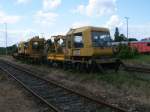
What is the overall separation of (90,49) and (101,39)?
1.18 meters

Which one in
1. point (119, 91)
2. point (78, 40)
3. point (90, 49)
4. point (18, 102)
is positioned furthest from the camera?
point (78, 40)

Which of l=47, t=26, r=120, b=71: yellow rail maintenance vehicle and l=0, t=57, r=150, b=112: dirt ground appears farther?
l=47, t=26, r=120, b=71: yellow rail maintenance vehicle

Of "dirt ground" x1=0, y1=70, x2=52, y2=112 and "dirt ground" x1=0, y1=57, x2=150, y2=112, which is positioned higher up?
"dirt ground" x1=0, y1=57, x2=150, y2=112

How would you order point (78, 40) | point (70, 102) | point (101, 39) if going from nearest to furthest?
point (70, 102)
point (101, 39)
point (78, 40)

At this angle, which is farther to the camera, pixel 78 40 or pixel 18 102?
pixel 78 40

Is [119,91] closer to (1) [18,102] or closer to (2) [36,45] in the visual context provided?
(1) [18,102]

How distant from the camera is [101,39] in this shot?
19.8m

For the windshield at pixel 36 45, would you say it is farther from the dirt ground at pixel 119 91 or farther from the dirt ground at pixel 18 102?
the dirt ground at pixel 18 102

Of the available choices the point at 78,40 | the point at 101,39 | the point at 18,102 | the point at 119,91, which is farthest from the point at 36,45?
the point at 18,102

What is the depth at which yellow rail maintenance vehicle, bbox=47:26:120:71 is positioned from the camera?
62.6 ft

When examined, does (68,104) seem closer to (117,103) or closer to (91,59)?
(117,103)

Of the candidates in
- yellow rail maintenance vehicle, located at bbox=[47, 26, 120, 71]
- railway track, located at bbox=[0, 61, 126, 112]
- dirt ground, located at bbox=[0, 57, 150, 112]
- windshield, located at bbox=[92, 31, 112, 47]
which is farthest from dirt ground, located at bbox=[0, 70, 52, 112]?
windshield, located at bbox=[92, 31, 112, 47]

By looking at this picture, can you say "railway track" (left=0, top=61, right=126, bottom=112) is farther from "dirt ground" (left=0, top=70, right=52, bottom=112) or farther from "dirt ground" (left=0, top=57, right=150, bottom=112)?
"dirt ground" (left=0, top=57, right=150, bottom=112)

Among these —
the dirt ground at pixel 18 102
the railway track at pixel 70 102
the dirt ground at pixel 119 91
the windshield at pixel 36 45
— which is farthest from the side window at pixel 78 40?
the windshield at pixel 36 45
